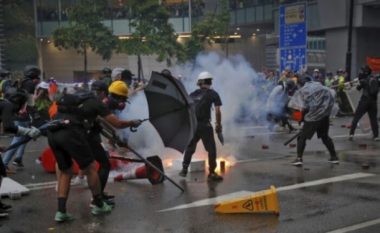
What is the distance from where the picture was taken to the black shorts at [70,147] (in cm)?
638

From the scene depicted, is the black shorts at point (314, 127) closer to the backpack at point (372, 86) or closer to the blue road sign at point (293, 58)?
the backpack at point (372, 86)

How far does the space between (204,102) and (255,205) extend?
2483mm

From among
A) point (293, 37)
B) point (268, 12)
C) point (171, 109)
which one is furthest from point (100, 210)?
point (268, 12)

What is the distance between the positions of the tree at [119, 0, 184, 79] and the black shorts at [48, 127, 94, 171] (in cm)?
2937

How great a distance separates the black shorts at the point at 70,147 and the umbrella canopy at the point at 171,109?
1.63m

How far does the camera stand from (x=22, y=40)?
4697 centimetres

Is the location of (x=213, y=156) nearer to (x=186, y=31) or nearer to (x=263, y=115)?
(x=263, y=115)

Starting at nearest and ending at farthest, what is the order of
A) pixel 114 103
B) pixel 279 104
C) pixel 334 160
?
pixel 114 103 < pixel 334 160 < pixel 279 104

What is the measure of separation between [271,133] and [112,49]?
25095mm

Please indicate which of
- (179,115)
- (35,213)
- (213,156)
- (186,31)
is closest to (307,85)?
(213,156)

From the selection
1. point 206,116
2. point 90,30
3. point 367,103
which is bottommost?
point 367,103

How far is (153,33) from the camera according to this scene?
36562 mm

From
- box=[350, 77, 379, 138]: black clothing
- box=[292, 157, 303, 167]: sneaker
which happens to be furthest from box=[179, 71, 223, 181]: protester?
box=[350, 77, 379, 138]: black clothing

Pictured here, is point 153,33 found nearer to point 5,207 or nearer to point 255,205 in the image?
point 5,207
